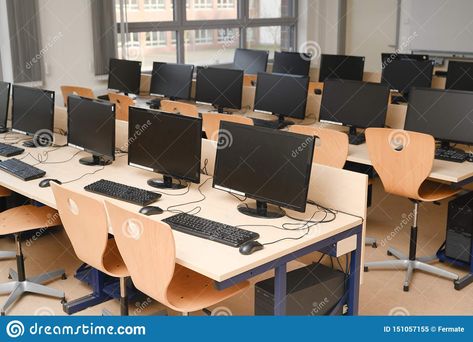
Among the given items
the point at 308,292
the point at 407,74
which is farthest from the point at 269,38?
the point at 308,292

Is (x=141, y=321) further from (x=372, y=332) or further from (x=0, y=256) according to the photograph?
(x=0, y=256)

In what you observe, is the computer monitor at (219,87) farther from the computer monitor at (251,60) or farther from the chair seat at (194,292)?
the chair seat at (194,292)

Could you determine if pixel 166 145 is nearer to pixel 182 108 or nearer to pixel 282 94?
pixel 182 108

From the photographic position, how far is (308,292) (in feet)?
9.38

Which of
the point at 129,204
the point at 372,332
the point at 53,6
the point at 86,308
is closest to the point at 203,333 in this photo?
the point at 372,332

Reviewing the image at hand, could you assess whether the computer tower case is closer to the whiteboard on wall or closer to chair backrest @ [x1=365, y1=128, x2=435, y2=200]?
chair backrest @ [x1=365, y1=128, x2=435, y2=200]

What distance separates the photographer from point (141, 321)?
7.97ft

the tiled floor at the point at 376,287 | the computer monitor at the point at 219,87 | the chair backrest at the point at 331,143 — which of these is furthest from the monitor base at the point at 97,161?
the computer monitor at the point at 219,87

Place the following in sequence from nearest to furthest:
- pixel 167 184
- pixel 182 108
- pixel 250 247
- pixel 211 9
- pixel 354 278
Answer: pixel 250 247 < pixel 354 278 < pixel 167 184 < pixel 182 108 < pixel 211 9

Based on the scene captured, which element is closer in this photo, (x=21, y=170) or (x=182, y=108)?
(x=21, y=170)

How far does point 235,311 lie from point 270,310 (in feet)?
2.68

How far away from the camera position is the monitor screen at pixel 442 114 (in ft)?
13.2

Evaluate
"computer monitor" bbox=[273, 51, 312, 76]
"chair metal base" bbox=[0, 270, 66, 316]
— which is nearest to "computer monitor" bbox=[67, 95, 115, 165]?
"chair metal base" bbox=[0, 270, 66, 316]

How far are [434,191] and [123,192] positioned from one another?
1987 mm
